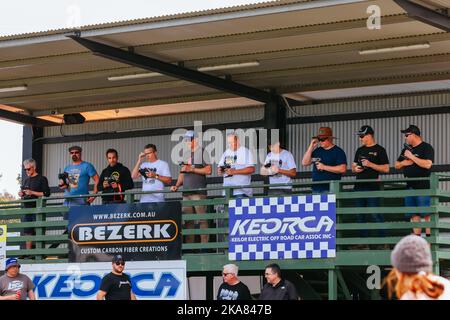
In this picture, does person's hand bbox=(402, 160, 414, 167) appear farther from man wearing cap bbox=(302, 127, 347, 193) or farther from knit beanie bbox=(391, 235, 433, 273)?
knit beanie bbox=(391, 235, 433, 273)

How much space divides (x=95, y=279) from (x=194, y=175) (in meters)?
2.26

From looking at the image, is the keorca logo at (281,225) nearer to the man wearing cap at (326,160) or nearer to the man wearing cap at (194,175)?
the man wearing cap at (326,160)

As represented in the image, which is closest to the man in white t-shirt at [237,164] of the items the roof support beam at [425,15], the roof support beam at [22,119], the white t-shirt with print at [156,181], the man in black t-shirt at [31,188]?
the white t-shirt with print at [156,181]

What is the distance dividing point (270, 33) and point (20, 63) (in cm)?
489

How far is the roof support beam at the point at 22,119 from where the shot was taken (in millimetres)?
23461

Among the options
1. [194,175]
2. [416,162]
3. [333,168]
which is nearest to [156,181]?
[194,175]

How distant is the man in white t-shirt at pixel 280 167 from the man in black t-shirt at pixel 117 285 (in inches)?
97.9

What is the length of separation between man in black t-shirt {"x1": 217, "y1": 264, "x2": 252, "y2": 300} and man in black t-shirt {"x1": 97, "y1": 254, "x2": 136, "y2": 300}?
1.44 metres

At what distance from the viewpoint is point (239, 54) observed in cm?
1836

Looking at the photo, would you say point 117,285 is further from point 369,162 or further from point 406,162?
point 406,162

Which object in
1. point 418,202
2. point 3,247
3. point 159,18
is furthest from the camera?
point 3,247

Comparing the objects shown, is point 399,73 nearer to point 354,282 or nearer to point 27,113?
point 354,282

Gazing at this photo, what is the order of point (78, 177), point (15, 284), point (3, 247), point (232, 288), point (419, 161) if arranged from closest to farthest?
point (419, 161) → point (232, 288) → point (15, 284) → point (78, 177) → point (3, 247)
